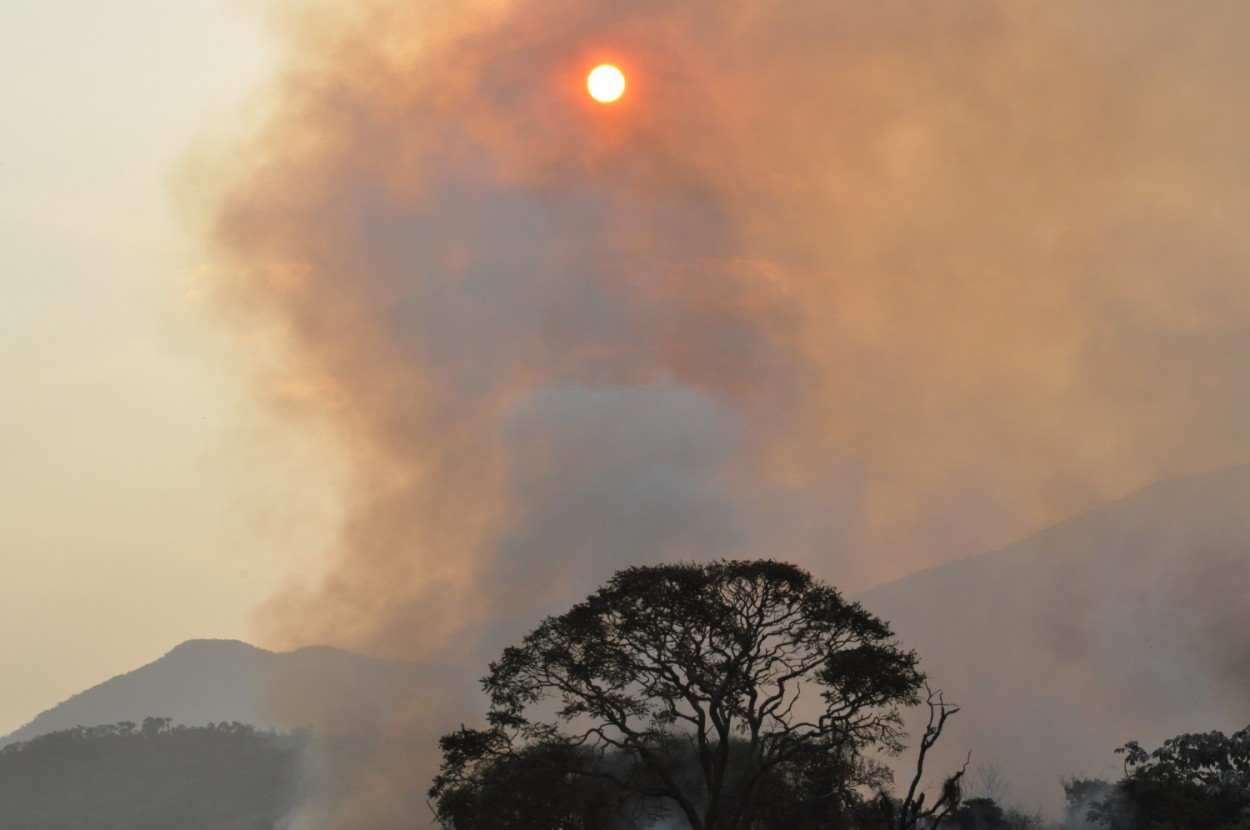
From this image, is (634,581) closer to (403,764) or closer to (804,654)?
(804,654)

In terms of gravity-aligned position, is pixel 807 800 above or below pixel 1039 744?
below

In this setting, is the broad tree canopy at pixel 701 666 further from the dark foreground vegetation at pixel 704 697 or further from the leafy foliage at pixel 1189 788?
the leafy foliage at pixel 1189 788

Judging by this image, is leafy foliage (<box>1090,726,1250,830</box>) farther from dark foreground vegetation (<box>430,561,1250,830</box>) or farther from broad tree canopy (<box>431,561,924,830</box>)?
broad tree canopy (<box>431,561,924,830</box>)

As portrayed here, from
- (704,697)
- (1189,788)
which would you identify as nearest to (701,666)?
(704,697)

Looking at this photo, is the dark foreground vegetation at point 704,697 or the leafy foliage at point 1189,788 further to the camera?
the leafy foliage at point 1189,788

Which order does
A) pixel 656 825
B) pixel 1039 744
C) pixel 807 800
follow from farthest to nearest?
pixel 1039 744
pixel 656 825
pixel 807 800

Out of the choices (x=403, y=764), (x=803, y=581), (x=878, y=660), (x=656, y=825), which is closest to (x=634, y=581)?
(x=803, y=581)

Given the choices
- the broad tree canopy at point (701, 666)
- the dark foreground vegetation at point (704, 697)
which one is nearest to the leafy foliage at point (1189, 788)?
the dark foreground vegetation at point (704, 697)

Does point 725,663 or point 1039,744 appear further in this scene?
point 1039,744

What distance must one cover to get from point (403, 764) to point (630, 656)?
6066 inches

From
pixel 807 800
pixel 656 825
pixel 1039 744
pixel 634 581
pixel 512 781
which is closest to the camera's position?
pixel 512 781

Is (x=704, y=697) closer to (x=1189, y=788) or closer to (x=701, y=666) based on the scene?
(x=701, y=666)

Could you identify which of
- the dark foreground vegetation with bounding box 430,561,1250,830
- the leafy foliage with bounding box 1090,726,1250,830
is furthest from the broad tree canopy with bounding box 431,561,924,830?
the leafy foliage with bounding box 1090,726,1250,830

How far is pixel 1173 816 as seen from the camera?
6638 centimetres
